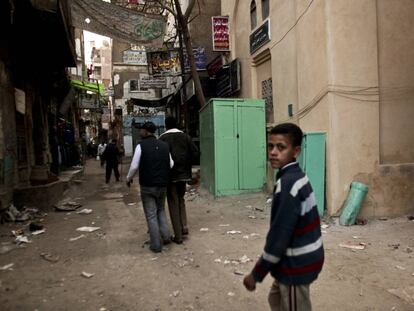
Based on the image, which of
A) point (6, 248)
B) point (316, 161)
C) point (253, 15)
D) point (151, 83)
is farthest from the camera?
point (151, 83)

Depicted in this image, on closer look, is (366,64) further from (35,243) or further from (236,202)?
(35,243)

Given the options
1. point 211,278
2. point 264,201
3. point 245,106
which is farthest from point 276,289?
point 245,106

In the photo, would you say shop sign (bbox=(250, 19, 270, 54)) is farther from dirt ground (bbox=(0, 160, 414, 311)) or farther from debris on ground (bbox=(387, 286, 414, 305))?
debris on ground (bbox=(387, 286, 414, 305))

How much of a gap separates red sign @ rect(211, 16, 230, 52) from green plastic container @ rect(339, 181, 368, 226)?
7.68 meters

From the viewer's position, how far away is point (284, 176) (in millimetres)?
2201

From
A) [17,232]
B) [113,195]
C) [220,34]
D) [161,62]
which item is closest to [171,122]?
[17,232]

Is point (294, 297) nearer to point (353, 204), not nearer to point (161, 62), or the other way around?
point (353, 204)

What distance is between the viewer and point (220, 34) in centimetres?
1274

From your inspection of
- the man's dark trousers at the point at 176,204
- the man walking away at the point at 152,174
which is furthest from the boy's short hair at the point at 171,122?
the man's dark trousers at the point at 176,204

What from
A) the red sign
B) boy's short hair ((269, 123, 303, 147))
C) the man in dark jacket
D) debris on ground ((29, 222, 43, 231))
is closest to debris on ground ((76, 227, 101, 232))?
debris on ground ((29, 222, 43, 231))

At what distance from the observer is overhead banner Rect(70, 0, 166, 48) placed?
9906 mm

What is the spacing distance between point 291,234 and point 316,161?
200 inches

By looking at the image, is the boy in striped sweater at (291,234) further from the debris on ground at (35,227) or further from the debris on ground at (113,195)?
the debris on ground at (113,195)

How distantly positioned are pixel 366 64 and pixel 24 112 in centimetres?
816
